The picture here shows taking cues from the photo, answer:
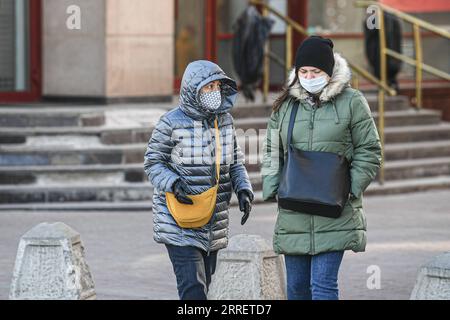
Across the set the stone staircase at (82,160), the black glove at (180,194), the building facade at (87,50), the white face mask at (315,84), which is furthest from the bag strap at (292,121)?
the building facade at (87,50)

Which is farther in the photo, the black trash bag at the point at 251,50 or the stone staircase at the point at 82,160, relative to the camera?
the black trash bag at the point at 251,50

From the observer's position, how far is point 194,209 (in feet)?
25.6

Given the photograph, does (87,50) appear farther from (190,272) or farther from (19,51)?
(190,272)

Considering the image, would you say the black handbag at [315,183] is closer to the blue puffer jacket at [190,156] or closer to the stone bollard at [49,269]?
the blue puffer jacket at [190,156]

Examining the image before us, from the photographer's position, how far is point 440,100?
67.9 ft

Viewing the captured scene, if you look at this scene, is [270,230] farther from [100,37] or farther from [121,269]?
[100,37]

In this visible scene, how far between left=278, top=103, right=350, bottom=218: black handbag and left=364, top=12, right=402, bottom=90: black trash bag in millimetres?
12132

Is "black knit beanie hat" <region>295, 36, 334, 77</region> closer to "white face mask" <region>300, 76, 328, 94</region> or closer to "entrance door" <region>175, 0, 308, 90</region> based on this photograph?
"white face mask" <region>300, 76, 328, 94</region>

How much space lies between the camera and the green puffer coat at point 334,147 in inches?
299

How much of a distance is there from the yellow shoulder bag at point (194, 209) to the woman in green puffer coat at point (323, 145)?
360mm

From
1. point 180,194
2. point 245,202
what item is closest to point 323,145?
point 245,202

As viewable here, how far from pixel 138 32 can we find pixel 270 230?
193 inches

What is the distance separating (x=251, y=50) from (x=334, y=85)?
33.5 feet
